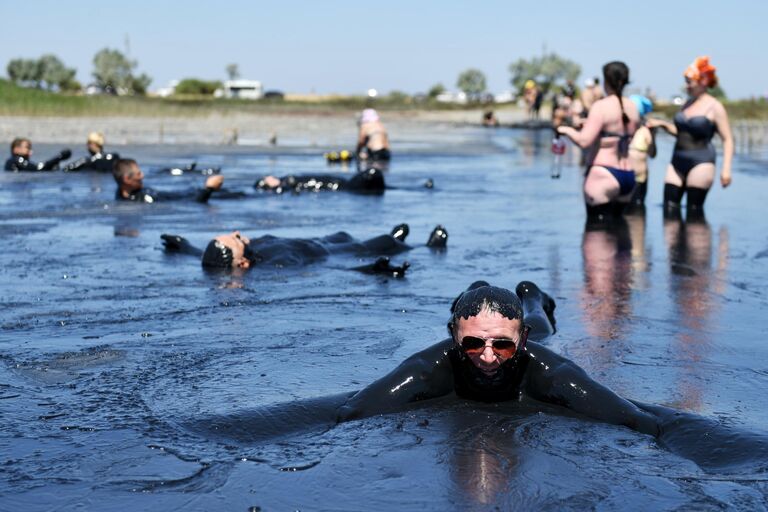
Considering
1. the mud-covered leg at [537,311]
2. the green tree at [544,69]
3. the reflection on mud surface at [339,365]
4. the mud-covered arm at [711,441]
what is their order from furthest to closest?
the green tree at [544,69]
the mud-covered leg at [537,311]
the mud-covered arm at [711,441]
the reflection on mud surface at [339,365]

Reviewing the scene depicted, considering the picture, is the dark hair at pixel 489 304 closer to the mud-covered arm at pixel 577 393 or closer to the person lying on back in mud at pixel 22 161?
the mud-covered arm at pixel 577 393

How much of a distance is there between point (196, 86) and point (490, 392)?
415 feet

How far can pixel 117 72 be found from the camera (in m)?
124

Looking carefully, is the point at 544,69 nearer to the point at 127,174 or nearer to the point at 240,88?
the point at 240,88

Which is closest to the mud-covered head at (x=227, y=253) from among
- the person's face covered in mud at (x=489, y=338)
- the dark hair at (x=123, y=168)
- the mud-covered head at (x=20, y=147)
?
the person's face covered in mud at (x=489, y=338)

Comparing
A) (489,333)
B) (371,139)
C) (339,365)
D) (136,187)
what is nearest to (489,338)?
(489,333)

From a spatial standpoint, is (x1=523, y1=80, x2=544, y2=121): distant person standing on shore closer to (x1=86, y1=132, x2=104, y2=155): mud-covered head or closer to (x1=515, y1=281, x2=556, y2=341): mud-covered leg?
(x1=86, y1=132, x2=104, y2=155): mud-covered head

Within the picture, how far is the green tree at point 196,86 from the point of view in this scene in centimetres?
12656

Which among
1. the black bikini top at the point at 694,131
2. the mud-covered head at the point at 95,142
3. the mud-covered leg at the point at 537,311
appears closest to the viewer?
the mud-covered leg at the point at 537,311

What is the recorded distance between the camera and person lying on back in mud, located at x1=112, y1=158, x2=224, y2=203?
16.1 metres

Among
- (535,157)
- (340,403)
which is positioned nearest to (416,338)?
(340,403)

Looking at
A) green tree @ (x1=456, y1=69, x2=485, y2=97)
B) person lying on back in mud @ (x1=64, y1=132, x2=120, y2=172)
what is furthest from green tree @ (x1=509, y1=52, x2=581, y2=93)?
person lying on back in mud @ (x1=64, y1=132, x2=120, y2=172)

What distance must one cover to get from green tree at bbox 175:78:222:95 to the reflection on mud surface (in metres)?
114

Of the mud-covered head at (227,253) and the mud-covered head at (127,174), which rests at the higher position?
the mud-covered head at (127,174)
